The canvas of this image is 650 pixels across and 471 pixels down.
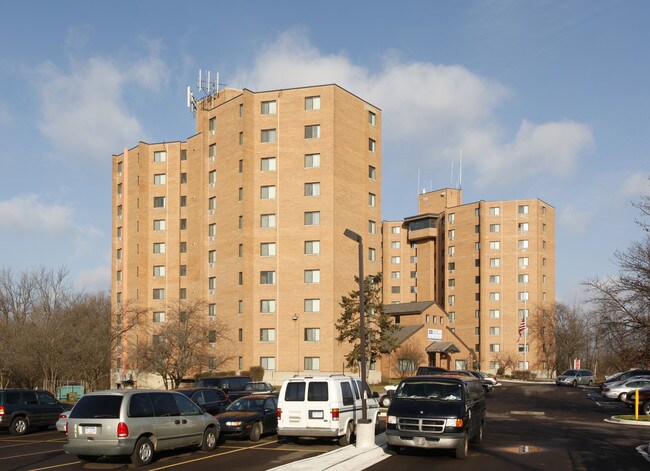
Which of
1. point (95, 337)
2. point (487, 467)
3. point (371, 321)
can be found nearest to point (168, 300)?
point (95, 337)

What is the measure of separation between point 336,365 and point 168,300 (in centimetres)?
2332

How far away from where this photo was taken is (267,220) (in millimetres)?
66125

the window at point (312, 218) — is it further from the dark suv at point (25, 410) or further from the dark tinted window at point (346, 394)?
the dark tinted window at point (346, 394)

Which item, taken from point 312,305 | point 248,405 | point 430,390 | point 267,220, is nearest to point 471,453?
point 430,390

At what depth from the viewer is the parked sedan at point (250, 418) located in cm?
2244

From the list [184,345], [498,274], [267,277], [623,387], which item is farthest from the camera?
[498,274]

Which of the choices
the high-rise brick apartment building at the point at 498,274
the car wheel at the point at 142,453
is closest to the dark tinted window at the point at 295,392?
the car wheel at the point at 142,453

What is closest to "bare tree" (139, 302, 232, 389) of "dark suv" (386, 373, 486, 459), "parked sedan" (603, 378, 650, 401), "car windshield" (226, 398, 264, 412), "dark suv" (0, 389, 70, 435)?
"dark suv" (0, 389, 70, 435)

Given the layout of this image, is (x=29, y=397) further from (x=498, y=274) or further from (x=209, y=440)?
(x=498, y=274)

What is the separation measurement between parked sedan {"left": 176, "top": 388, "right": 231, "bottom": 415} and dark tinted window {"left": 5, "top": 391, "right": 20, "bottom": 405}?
20.9ft

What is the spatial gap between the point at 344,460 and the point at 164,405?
16.5 feet

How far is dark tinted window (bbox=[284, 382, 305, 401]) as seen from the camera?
20.8 metres

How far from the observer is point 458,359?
88.0m

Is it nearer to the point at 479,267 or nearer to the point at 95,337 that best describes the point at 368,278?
the point at 95,337
